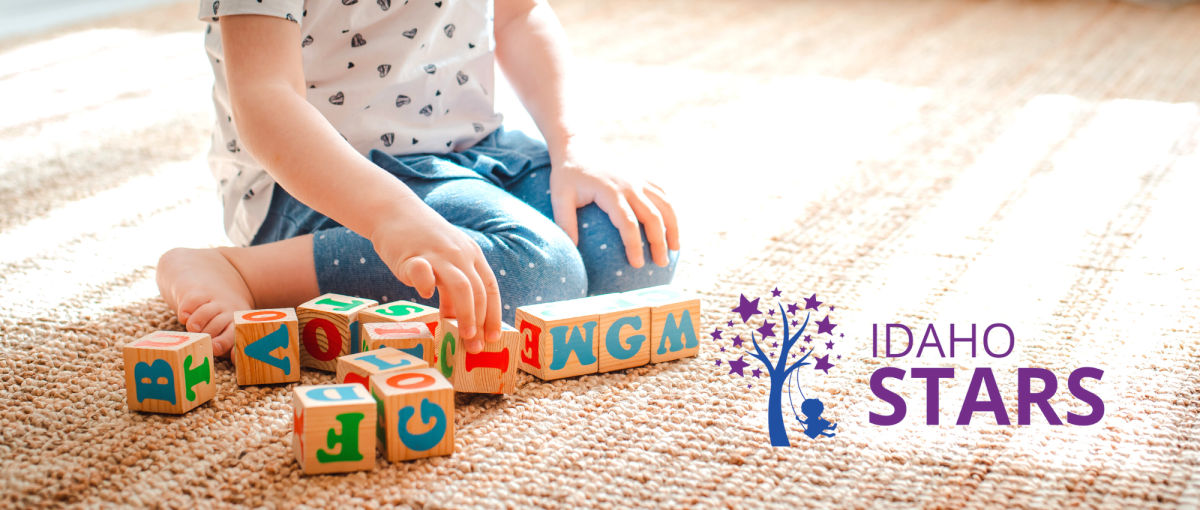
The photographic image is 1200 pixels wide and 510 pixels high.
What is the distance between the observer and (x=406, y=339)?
0.66 metres

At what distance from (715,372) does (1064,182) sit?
0.69m

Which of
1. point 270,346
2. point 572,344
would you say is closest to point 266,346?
point 270,346

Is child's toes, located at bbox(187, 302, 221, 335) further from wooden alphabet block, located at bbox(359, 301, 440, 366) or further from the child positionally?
wooden alphabet block, located at bbox(359, 301, 440, 366)

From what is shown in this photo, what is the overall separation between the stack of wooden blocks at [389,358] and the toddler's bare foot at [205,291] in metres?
0.05

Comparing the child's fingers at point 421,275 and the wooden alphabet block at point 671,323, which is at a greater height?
the child's fingers at point 421,275

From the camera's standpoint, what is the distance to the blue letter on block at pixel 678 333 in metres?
0.73

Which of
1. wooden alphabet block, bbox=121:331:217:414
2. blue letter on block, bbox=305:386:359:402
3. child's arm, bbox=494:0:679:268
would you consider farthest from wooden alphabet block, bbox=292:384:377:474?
child's arm, bbox=494:0:679:268

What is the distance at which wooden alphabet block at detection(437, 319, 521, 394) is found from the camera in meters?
0.66

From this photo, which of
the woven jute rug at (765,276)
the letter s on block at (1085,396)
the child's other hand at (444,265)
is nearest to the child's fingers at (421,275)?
the child's other hand at (444,265)

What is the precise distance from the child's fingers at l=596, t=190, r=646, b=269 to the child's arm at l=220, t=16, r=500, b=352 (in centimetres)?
19

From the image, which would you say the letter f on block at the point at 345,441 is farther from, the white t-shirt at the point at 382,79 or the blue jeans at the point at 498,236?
the white t-shirt at the point at 382,79

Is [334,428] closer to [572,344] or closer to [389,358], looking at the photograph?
[389,358]

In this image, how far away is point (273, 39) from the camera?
71 centimetres

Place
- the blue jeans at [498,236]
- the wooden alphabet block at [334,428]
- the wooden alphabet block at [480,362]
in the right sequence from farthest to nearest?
the blue jeans at [498,236] < the wooden alphabet block at [480,362] < the wooden alphabet block at [334,428]
